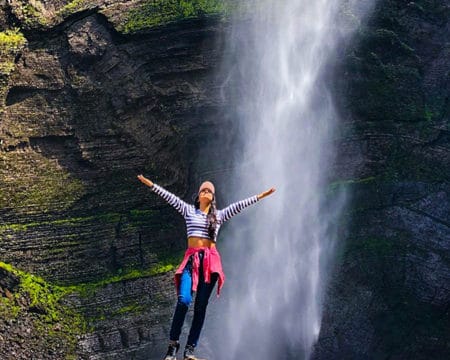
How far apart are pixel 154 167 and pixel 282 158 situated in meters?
2.39

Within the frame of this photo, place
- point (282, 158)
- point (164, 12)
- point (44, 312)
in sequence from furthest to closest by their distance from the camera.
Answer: point (282, 158) → point (164, 12) → point (44, 312)

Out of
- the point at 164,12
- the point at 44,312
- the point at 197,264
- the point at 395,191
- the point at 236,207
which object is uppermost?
the point at 164,12

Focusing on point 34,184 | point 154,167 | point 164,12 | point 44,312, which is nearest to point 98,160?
point 154,167

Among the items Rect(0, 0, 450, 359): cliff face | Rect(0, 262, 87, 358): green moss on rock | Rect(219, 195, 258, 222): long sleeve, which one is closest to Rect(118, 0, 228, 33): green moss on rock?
Rect(0, 0, 450, 359): cliff face

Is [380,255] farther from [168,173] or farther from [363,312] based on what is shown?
[168,173]

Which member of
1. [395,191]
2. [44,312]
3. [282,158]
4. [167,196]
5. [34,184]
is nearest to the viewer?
[167,196]

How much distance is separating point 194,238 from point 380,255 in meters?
5.48

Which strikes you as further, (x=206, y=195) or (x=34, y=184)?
(x=34, y=184)

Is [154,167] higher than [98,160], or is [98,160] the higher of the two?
[154,167]

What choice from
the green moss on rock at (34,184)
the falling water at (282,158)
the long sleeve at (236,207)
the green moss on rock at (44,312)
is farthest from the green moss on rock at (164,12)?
the long sleeve at (236,207)

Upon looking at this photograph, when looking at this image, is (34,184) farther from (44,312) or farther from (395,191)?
(395,191)

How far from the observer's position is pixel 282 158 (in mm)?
15266

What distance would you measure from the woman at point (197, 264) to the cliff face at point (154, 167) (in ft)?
12.4

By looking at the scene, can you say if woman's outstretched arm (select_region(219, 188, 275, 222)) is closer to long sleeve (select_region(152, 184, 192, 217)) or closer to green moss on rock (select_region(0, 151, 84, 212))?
long sleeve (select_region(152, 184, 192, 217))
